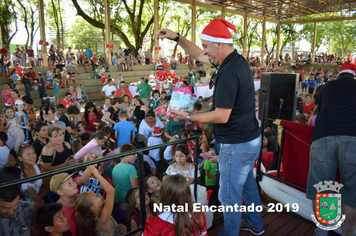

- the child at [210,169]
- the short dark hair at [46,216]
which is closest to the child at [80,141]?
the child at [210,169]

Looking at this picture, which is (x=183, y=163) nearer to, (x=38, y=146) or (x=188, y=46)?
(x=188, y=46)

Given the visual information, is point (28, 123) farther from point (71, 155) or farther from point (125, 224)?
point (125, 224)

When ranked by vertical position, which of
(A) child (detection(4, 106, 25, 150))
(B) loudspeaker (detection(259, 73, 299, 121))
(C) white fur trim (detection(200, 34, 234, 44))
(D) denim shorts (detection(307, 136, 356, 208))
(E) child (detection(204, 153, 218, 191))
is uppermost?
(C) white fur trim (detection(200, 34, 234, 44))

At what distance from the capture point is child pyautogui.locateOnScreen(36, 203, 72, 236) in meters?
2.16

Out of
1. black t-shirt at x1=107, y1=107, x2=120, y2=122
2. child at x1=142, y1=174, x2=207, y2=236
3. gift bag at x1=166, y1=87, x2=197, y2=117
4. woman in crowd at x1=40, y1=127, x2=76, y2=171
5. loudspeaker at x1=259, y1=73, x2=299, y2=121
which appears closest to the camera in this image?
child at x1=142, y1=174, x2=207, y2=236

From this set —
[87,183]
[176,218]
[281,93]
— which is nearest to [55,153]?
[87,183]

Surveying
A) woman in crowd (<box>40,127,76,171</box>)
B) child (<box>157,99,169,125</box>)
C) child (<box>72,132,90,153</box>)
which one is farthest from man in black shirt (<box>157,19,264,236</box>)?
child (<box>72,132,90,153</box>)

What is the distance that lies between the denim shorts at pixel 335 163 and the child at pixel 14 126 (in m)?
4.88

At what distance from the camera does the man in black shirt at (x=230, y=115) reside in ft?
6.08

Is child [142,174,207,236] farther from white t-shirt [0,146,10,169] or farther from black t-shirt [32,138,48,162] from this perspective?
white t-shirt [0,146,10,169]

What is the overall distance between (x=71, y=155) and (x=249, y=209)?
301 centimetres

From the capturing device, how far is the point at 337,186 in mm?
2229

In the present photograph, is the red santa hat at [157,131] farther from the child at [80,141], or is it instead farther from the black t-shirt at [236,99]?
the black t-shirt at [236,99]

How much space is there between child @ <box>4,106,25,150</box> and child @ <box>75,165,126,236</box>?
10.6 ft
